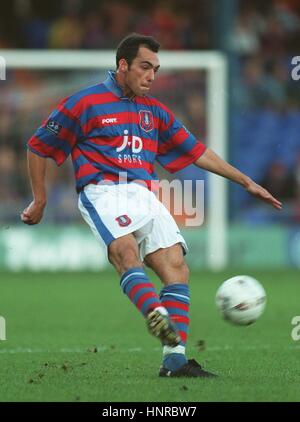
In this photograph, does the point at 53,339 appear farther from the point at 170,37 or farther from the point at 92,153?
the point at 170,37

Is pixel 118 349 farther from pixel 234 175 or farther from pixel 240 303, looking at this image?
pixel 234 175

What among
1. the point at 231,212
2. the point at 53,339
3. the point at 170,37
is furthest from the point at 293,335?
the point at 170,37

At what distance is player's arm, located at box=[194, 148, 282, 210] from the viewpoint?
280 inches

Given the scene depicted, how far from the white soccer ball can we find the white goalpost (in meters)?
9.28

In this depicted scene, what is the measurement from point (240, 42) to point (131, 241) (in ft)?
42.9

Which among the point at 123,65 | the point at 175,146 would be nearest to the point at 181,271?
the point at 175,146

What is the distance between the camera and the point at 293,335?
9.16m

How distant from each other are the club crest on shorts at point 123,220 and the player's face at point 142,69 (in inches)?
31.5

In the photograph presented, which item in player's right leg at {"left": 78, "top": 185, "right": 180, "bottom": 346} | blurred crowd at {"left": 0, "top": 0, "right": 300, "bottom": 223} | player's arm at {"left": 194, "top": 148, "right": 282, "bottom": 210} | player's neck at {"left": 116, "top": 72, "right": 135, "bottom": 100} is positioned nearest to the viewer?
player's right leg at {"left": 78, "top": 185, "right": 180, "bottom": 346}

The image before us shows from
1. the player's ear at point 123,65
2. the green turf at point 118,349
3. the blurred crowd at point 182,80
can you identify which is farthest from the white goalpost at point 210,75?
the player's ear at point 123,65

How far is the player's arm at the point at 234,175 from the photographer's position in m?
7.11

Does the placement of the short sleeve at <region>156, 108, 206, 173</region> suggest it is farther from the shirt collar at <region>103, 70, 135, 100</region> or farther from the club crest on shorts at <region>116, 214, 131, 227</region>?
the club crest on shorts at <region>116, 214, 131, 227</region>

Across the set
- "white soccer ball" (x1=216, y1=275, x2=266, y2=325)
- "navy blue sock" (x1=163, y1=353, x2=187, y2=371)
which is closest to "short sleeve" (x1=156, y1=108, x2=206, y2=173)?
"white soccer ball" (x1=216, y1=275, x2=266, y2=325)

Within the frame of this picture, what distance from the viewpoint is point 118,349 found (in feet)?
27.3
